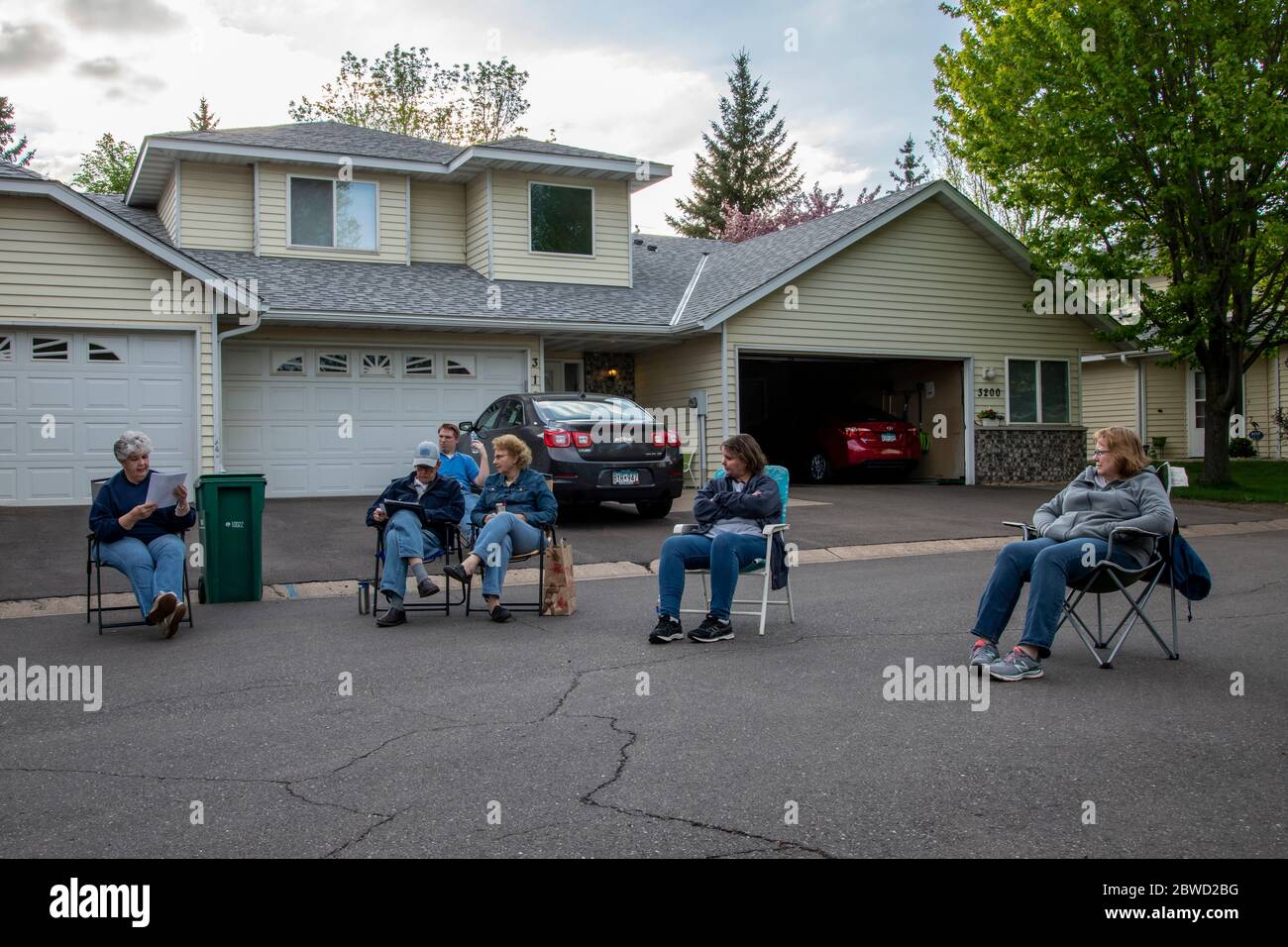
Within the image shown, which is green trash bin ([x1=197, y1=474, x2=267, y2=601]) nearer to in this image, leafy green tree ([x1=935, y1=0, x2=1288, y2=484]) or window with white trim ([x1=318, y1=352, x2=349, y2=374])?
window with white trim ([x1=318, y1=352, x2=349, y2=374])

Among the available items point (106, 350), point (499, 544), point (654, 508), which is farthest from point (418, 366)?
point (499, 544)

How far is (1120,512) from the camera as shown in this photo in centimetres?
654

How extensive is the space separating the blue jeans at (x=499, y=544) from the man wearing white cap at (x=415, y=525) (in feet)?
1.28

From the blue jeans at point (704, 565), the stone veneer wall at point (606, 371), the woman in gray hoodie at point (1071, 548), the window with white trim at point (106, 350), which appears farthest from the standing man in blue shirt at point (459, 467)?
the stone veneer wall at point (606, 371)

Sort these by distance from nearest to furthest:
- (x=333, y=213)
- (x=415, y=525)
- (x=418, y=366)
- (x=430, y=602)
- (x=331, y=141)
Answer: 1. (x=415, y=525)
2. (x=430, y=602)
3. (x=418, y=366)
4. (x=333, y=213)
5. (x=331, y=141)

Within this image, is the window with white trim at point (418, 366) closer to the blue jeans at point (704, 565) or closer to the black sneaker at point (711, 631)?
the blue jeans at point (704, 565)

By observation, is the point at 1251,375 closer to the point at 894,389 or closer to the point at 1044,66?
the point at 894,389

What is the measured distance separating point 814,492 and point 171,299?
1022 cm

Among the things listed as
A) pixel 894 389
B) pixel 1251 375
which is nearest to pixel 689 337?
pixel 894 389

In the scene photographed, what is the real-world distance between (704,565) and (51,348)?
452 inches

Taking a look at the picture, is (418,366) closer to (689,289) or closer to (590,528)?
(590,528)

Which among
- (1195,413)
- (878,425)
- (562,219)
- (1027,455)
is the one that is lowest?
(1027,455)

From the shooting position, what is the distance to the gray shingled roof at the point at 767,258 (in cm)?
1983
